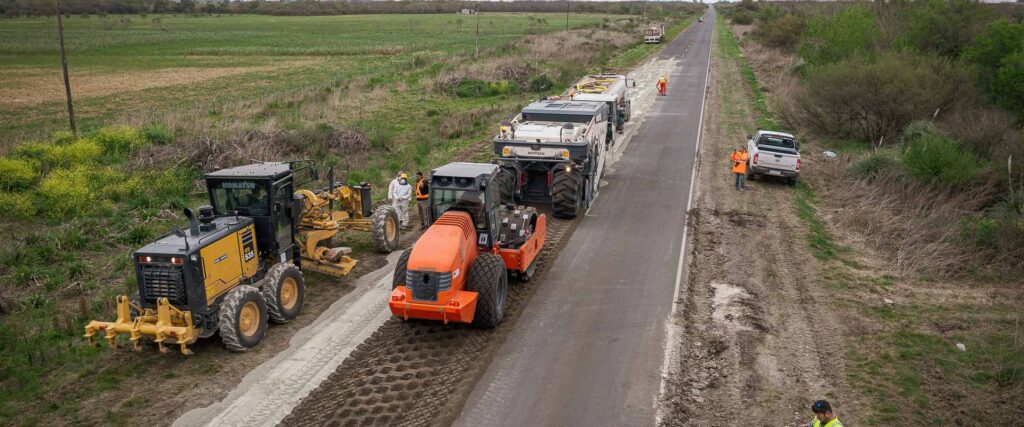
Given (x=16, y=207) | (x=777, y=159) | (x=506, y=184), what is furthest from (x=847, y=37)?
(x=16, y=207)

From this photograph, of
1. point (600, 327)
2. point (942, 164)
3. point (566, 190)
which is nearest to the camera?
point (600, 327)

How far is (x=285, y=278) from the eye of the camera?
478 inches

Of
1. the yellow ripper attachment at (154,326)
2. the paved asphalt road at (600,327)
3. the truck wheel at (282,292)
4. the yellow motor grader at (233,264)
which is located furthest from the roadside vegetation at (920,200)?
the yellow ripper attachment at (154,326)

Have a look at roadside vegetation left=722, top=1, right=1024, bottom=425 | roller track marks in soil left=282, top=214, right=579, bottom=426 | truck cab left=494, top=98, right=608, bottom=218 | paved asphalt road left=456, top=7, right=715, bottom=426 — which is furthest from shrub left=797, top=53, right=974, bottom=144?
roller track marks in soil left=282, top=214, right=579, bottom=426

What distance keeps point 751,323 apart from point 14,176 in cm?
1933

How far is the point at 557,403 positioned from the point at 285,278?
5427 millimetres

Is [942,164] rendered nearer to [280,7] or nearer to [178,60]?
[178,60]

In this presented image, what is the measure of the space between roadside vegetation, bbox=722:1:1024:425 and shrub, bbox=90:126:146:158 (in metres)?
20.7

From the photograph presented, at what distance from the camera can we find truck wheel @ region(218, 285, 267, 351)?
10664 millimetres

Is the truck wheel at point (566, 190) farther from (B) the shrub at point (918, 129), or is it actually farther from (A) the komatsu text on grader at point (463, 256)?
(B) the shrub at point (918, 129)

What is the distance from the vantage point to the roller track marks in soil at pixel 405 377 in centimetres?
941

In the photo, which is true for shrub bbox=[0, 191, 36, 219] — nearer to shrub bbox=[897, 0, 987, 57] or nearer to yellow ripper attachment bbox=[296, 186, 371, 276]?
yellow ripper attachment bbox=[296, 186, 371, 276]

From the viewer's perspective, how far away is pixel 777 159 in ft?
72.1

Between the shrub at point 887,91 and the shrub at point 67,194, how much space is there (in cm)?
2538
